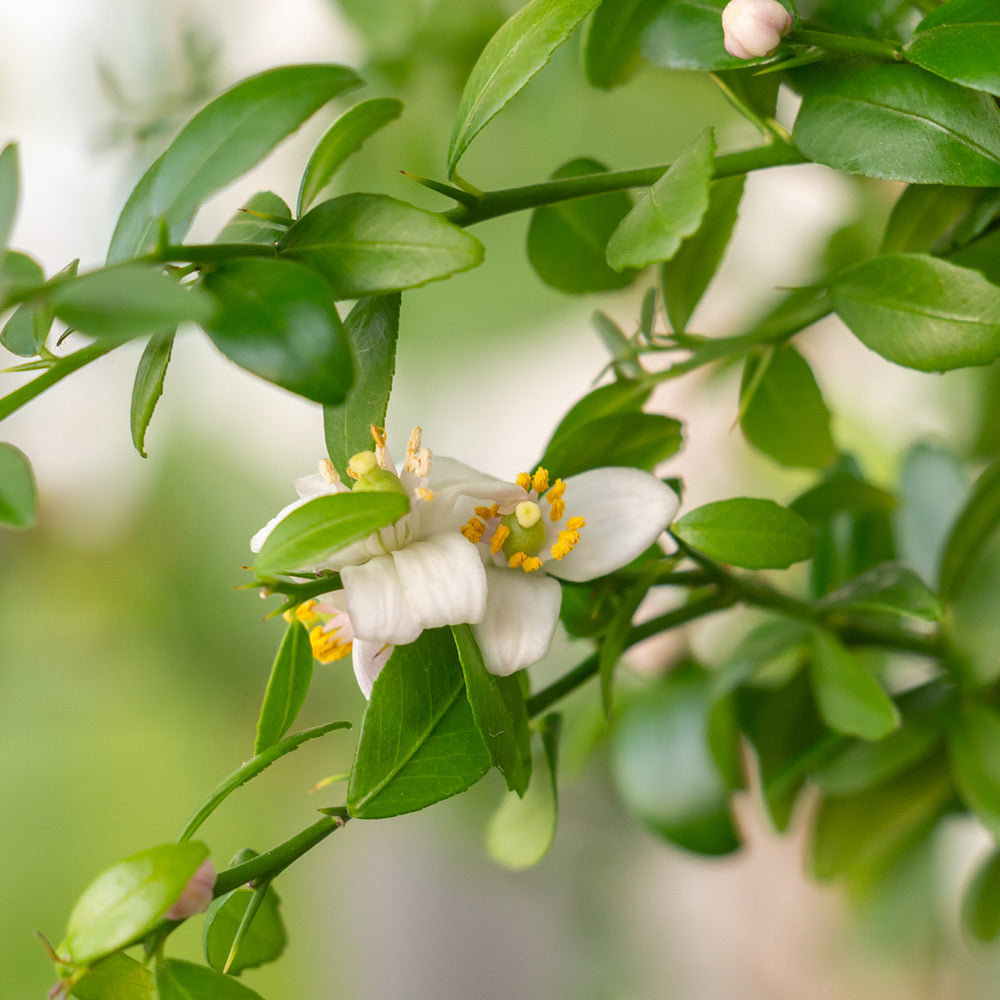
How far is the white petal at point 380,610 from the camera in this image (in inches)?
8.7

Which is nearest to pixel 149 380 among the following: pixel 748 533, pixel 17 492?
pixel 17 492

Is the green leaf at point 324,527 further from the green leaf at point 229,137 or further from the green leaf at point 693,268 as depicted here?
the green leaf at point 693,268

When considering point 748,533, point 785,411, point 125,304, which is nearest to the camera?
point 125,304

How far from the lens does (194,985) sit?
219mm

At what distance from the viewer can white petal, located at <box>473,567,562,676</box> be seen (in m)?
0.24

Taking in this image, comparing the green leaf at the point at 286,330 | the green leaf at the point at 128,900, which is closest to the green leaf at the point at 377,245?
the green leaf at the point at 286,330

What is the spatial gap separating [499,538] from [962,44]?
0.16m

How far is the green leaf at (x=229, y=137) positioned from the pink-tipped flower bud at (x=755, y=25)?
89 millimetres

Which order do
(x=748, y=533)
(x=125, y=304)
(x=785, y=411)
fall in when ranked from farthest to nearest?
(x=785, y=411) < (x=748, y=533) < (x=125, y=304)

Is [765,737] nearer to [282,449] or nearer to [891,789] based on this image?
[891,789]

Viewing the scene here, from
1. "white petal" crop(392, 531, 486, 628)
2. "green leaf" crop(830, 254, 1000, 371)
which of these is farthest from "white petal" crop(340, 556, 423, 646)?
"green leaf" crop(830, 254, 1000, 371)

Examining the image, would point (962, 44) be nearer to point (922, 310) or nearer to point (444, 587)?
point (922, 310)

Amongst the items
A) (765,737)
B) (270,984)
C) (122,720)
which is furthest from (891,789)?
(122,720)

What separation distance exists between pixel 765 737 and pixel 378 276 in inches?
12.2
